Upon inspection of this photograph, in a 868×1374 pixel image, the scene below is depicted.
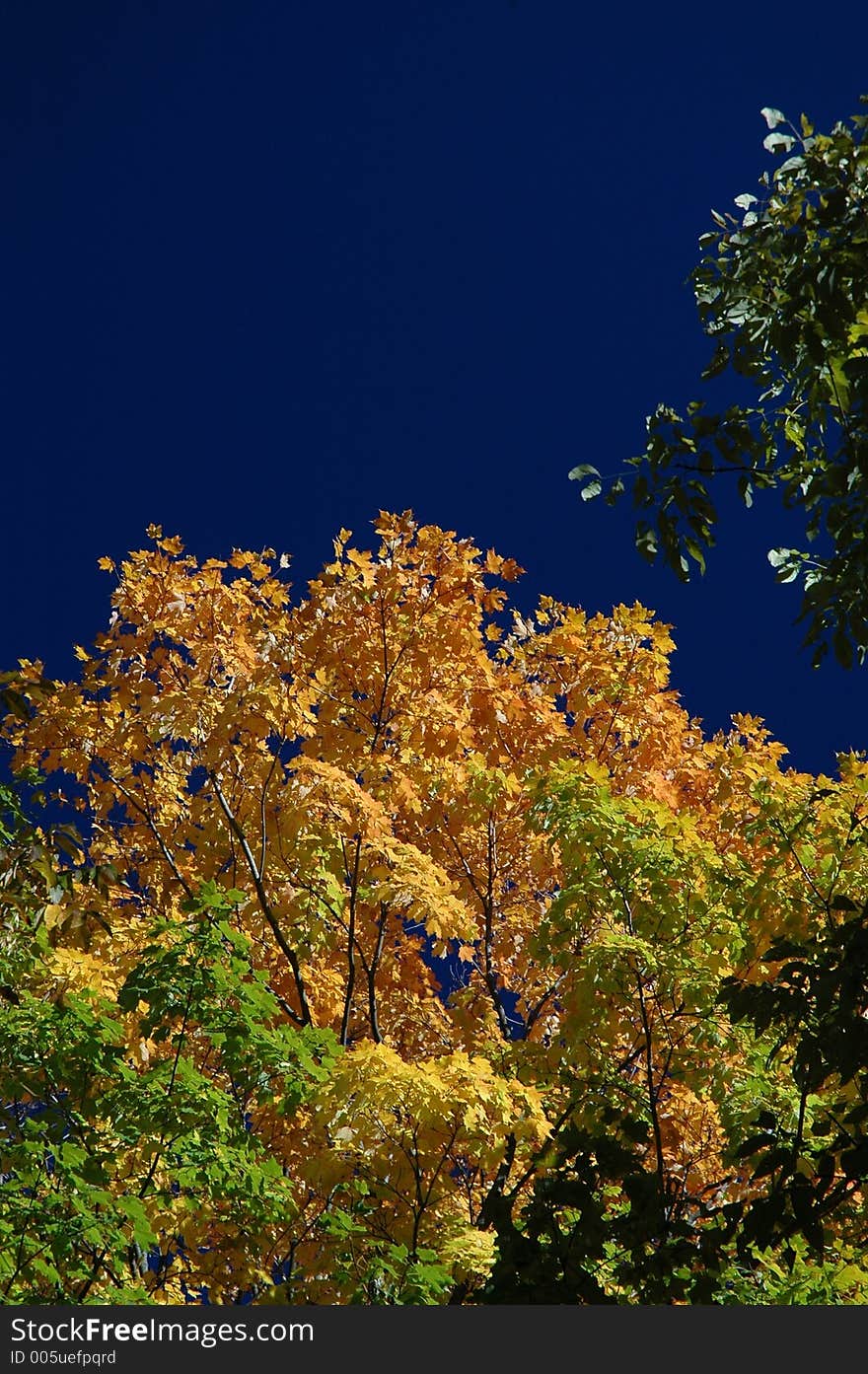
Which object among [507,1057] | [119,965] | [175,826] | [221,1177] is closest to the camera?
[221,1177]

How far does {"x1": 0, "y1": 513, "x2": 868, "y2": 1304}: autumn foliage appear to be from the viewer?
19.2 ft

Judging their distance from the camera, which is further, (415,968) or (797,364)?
(415,968)

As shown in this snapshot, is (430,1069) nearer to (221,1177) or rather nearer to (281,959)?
(221,1177)

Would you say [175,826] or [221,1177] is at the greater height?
[175,826]

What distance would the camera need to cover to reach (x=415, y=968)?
40.2ft

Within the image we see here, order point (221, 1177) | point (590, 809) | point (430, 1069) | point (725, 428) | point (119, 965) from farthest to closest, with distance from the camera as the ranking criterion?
point (119, 965) < point (590, 809) < point (430, 1069) < point (221, 1177) < point (725, 428)

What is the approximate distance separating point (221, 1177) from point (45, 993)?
211 centimetres

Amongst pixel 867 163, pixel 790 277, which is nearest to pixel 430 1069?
pixel 790 277

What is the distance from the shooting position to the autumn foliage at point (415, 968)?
19.2 feet

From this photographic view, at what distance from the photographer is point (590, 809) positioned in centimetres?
769

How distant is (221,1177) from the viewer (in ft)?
21.5

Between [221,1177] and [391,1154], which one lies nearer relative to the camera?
[221,1177]

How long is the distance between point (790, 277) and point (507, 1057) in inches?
201

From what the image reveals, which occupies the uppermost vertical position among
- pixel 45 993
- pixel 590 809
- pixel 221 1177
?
pixel 590 809
